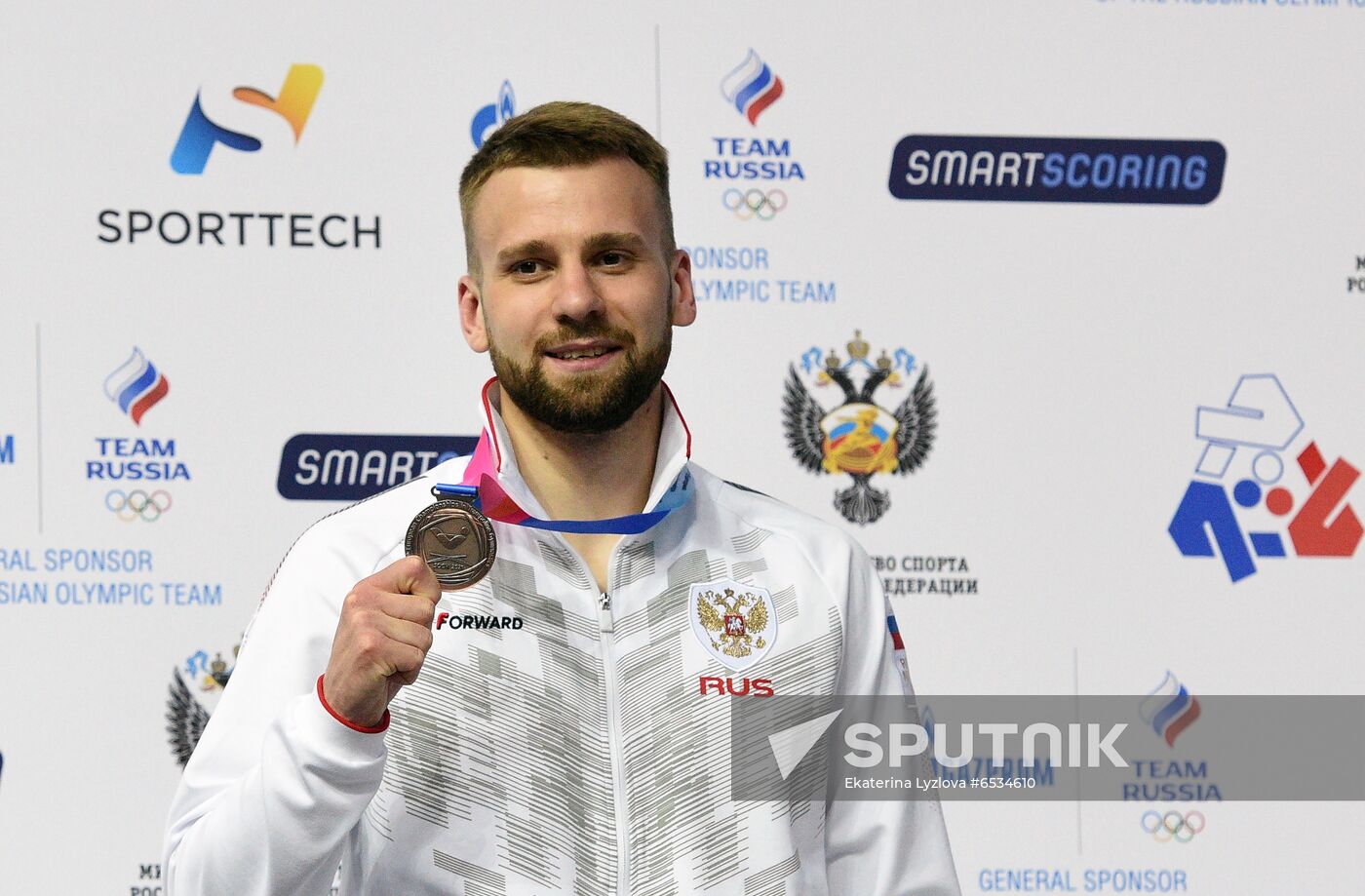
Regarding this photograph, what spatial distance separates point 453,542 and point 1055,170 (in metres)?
2.16

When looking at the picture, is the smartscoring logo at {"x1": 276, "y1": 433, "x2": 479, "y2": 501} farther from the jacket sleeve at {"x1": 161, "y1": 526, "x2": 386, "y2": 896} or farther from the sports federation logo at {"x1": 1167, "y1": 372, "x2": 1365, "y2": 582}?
the sports federation logo at {"x1": 1167, "y1": 372, "x2": 1365, "y2": 582}

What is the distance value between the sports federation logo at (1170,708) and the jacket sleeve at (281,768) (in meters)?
2.18

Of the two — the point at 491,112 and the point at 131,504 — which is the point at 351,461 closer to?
the point at 131,504

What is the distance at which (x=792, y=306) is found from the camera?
3232 millimetres

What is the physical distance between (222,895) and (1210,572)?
8.12 ft

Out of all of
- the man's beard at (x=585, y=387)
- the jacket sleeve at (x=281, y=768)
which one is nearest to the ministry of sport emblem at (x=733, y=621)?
the man's beard at (x=585, y=387)

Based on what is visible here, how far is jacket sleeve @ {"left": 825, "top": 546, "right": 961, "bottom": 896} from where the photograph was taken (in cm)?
186

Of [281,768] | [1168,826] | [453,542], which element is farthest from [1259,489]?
[281,768]

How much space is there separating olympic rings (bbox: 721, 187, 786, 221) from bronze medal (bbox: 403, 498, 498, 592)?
5.69 ft

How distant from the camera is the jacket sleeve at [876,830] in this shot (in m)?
1.86

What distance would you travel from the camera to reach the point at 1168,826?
329 cm

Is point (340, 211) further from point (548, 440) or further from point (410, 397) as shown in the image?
point (548, 440)

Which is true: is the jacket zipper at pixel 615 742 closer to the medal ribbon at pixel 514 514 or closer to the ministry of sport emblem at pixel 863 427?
the medal ribbon at pixel 514 514

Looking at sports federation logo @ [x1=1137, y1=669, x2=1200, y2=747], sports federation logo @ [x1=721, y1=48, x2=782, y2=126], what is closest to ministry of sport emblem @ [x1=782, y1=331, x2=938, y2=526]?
sports federation logo @ [x1=721, y1=48, x2=782, y2=126]
